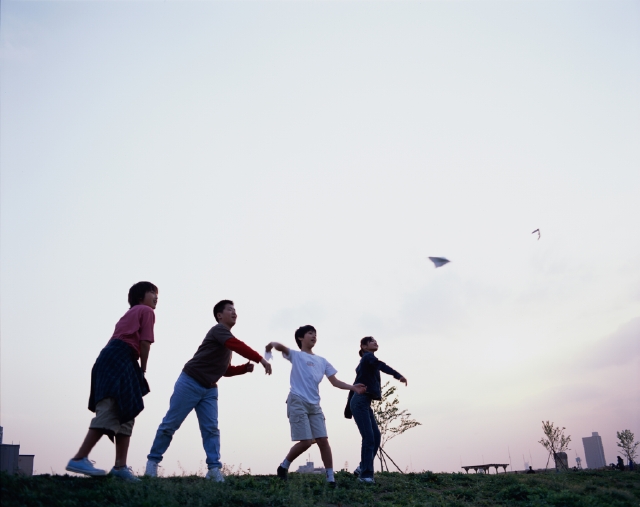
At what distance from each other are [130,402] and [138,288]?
4.67ft

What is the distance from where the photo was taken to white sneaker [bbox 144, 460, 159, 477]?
7320 mm

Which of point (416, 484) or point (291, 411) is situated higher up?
point (291, 411)

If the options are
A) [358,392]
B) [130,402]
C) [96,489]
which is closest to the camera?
[96,489]

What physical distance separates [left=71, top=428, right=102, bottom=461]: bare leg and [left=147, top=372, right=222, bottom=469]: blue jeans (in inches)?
49.6

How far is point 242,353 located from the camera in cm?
766

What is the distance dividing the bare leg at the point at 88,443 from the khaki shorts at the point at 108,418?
6cm

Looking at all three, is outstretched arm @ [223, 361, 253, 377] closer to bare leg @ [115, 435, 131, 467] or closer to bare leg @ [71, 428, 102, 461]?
bare leg @ [115, 435, 131, 467]

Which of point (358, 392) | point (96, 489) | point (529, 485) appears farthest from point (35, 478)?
point (529, 485)

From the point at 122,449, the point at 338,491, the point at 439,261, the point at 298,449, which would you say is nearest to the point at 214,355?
the point at 122,449

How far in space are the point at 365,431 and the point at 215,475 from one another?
2.62 m

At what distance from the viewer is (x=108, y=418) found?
6.41m

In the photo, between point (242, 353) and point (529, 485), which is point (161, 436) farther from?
point (529, 485)

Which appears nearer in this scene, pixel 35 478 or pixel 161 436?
pixel 35 478

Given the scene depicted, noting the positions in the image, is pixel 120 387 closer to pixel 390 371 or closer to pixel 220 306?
pixel 220 306
